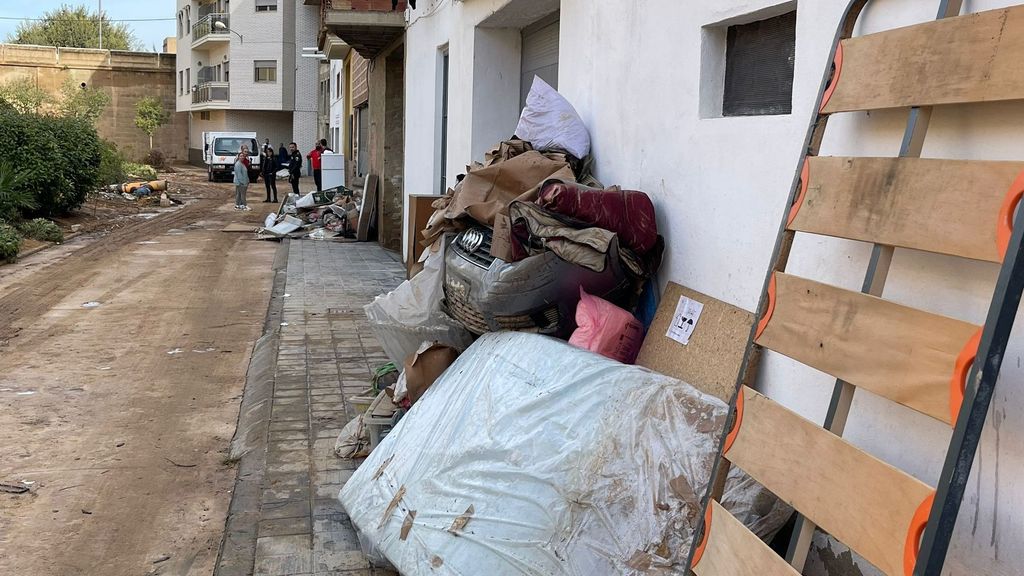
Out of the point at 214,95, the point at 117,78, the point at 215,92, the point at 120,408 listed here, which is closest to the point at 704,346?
the point at 120,408

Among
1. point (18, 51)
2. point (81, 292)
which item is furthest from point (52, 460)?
point (18, 51)

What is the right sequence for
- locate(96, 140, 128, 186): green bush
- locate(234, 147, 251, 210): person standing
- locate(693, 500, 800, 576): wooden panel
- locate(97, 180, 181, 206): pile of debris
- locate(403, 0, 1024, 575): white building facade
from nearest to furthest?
locate(403, 0, 1024, 575): white building facade, locate(693, 500, 800, 576): wooden panel, locate(96, 140, 128, 186): green bush, locate(234, 147, 251, 210): person standing, locate(97, 180, 181, 206): pile of debris

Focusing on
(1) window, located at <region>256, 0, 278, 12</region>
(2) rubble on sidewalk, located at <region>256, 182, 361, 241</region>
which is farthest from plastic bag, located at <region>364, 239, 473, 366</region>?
(1) window, located at <region>256, 0, 278, 12</region>

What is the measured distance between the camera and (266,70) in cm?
4547

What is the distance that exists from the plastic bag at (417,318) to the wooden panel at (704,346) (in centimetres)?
118

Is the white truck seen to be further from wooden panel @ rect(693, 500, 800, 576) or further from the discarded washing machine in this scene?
wooden panel @ rect(693, 500, 800, 576)

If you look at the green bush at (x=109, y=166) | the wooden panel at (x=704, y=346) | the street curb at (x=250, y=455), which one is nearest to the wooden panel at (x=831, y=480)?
the wooden panel at (x=704, y=346)

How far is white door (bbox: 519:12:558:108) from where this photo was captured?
687 cm

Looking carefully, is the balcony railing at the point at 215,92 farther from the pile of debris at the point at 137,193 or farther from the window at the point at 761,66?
the window at the point at 761,66

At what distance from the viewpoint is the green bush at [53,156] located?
16.7 m

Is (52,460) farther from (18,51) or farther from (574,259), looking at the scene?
(18,51)

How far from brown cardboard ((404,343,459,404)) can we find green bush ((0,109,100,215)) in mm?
14523

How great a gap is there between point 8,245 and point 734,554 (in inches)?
530

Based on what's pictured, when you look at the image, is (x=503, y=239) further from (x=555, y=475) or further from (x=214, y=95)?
(x=214, y=95)
